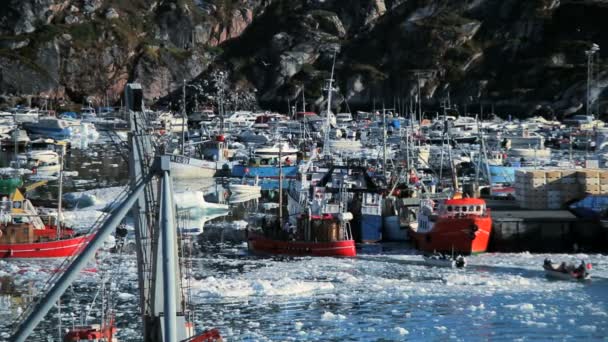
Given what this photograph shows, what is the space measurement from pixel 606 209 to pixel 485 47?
12065cm

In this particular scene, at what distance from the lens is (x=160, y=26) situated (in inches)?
7279

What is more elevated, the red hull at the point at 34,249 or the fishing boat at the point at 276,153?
the fishing boat at the point at 276,153

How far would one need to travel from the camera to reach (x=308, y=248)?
4931cm

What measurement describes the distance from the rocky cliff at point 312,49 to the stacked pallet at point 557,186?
9931 cm

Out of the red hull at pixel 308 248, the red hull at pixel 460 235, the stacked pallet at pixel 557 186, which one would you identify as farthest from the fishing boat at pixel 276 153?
the red hull at pixel 460 235

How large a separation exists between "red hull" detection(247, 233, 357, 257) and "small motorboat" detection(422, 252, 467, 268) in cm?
347

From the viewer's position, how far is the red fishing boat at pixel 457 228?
164ft

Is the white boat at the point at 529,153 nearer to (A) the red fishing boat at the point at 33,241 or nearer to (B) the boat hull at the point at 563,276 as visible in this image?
(B) the boat hull at the point at 563,276

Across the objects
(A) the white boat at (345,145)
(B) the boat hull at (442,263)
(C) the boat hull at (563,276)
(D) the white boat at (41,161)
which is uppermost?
(A) the white boat at (345,145)

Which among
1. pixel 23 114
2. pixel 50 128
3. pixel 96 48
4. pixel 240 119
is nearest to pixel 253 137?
Result: pixel 50 128

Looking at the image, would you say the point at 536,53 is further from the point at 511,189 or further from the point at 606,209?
the point at 606,209

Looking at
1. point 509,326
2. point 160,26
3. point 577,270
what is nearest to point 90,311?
point 509,326

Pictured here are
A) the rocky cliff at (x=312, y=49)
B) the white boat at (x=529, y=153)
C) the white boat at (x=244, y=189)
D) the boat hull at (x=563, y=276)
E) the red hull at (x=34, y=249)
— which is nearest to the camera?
the boat hull at (x=563, y=276)

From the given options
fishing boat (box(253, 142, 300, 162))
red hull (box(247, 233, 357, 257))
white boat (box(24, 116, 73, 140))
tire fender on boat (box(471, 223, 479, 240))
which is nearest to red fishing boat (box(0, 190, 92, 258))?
red hull (box(247, 233, 357, 257))
